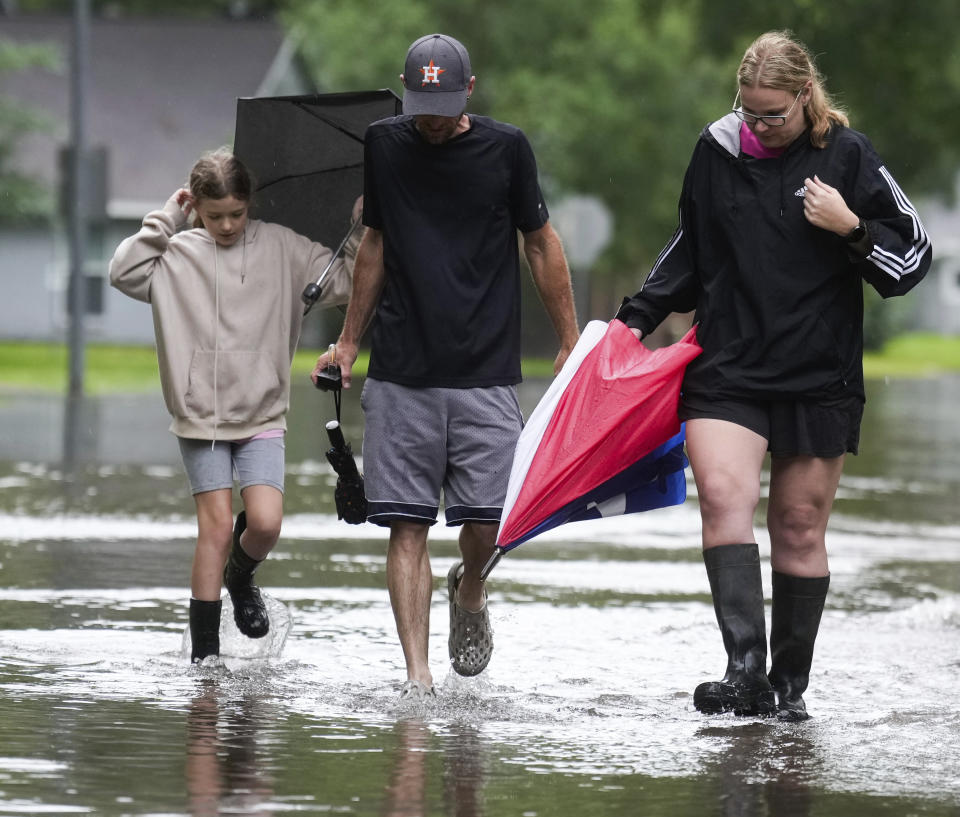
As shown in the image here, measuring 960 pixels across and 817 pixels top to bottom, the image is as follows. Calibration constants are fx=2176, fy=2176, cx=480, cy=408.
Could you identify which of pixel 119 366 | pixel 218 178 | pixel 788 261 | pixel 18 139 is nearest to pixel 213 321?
pixel 218 178

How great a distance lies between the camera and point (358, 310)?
270 inches

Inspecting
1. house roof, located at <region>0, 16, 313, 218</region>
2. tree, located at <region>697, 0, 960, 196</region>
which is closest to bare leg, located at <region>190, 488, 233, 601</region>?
tree, located at <region>697, 0, 960, 196</region>

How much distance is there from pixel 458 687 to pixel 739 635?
1047mm

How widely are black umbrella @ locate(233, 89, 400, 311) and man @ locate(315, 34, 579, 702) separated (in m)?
0.66

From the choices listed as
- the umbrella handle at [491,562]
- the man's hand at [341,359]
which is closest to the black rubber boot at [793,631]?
the umbrella handle at [491,562]

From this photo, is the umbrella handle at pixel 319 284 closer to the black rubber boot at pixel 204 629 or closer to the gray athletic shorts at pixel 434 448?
the gray athletic shorts at pixel 434 448

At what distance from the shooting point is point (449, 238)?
262 inches

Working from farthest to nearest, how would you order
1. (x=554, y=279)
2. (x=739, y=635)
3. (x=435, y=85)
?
(x=554, y=279) → (x=435, y=85) → (x=739, y=635)

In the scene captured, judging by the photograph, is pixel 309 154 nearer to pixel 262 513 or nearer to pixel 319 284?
pixel 319 284

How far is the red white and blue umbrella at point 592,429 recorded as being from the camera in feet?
21.5

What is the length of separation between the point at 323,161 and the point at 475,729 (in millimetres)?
2331

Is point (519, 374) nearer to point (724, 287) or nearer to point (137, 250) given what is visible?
point (724, 287)

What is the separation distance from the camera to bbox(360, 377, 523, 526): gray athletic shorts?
6738 millimetres

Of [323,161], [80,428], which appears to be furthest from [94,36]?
[323,161]
